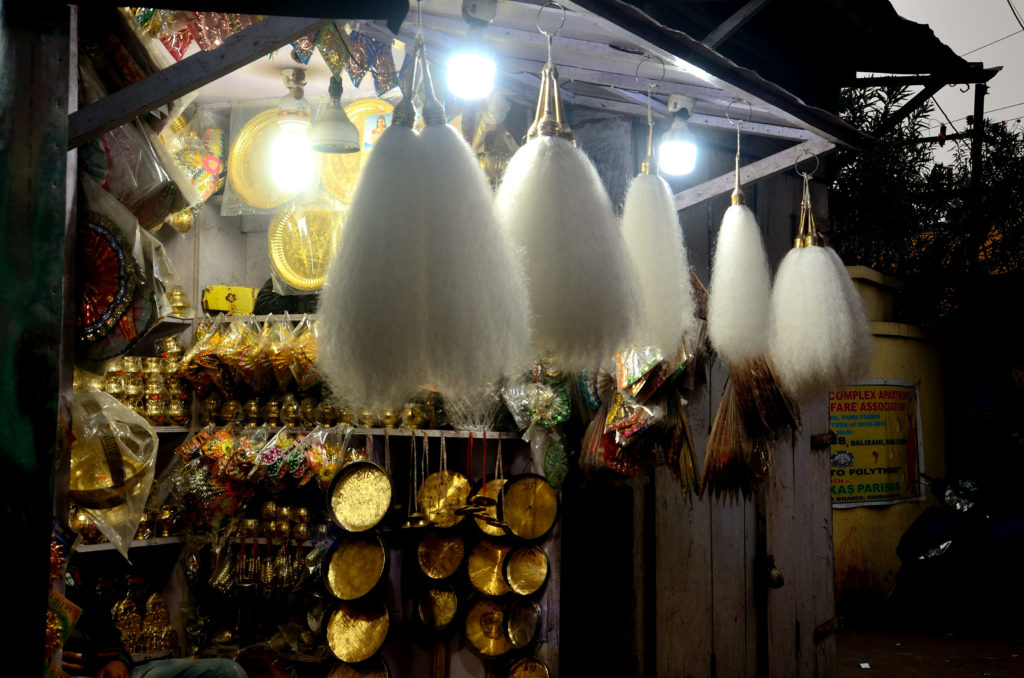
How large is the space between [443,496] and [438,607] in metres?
0.52

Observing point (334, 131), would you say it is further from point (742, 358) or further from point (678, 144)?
point (742, 358)

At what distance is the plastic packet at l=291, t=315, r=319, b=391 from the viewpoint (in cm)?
385

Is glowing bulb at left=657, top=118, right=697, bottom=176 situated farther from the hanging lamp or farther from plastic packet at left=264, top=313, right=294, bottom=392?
plastic packet at left=264, top=313, right=294, bottom=392

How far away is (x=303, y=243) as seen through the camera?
4.18 metres

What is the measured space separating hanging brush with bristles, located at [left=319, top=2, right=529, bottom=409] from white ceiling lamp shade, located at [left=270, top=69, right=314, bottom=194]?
9.64 feet

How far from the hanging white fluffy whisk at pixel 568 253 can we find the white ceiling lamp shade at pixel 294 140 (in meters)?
2.83

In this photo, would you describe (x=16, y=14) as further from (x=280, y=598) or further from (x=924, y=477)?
(x=924, y=477)

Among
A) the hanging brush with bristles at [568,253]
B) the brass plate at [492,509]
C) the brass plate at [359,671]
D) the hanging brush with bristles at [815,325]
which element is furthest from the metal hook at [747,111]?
the brass plate at [359,671]

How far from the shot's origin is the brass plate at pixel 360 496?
3457mm

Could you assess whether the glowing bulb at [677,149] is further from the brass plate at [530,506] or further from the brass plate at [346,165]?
the brass plate at [346,165]

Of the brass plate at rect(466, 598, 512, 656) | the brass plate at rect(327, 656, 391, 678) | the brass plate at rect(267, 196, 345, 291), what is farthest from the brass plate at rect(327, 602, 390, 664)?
the brass plate at rect(267, 196, 345, 291)

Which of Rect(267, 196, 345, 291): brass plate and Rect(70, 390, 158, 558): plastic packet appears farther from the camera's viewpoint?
Rect(267, 196, 345, 291): brass plate

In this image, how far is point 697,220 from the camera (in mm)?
3320

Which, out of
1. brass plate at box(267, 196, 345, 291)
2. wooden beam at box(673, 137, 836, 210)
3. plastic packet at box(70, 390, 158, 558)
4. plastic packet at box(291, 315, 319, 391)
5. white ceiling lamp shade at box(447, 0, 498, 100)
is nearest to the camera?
white ceiling lamp shade at box(447, 0, 498, 100)
